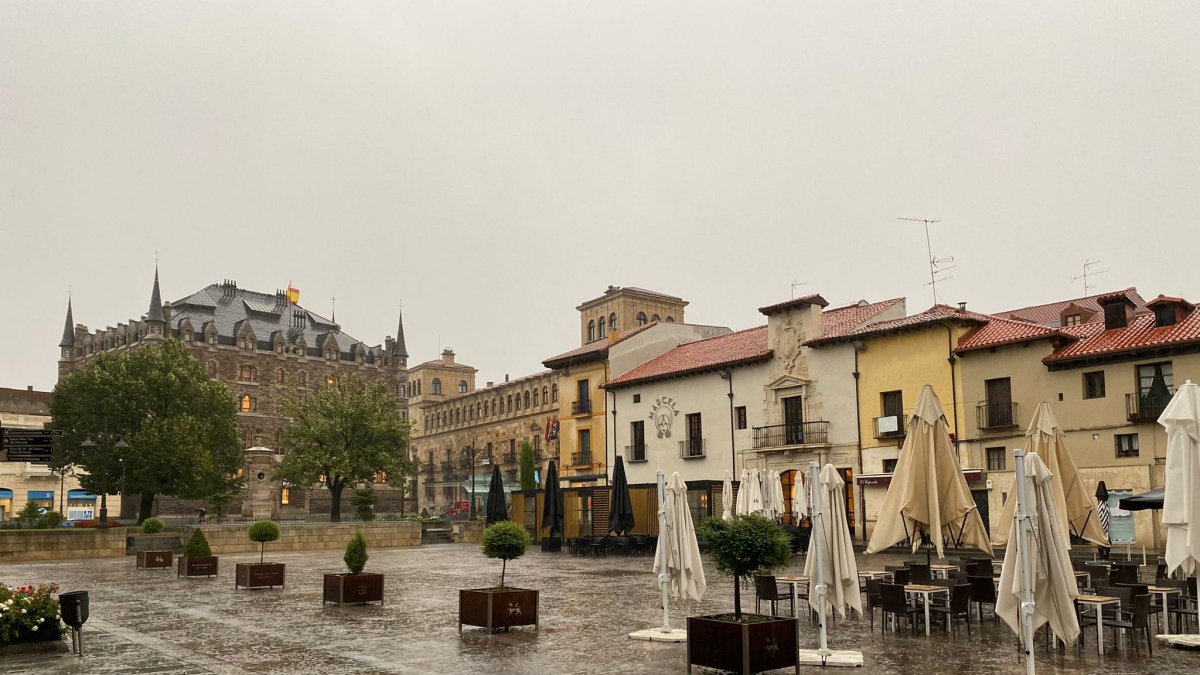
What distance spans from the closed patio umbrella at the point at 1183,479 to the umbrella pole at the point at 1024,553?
3171mm

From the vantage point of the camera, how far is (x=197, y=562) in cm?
2538

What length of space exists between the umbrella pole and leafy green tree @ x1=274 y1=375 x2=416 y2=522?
4965 cm

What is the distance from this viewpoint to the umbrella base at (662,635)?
1276 centimetres

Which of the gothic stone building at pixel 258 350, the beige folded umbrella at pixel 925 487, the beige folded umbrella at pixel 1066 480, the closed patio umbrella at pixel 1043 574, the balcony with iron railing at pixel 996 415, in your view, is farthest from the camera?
the gothic stone building at pixel 258 350

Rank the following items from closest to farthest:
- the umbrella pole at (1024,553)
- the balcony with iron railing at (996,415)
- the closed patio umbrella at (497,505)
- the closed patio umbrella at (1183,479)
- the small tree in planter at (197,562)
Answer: the umbrella pole at (1024,553) → the closed patio umbrella at (1183,479) → the small tree in planter at (197,562) → the balcony with iron railing at (996,415) → the closed patio umbrella at (497,505)

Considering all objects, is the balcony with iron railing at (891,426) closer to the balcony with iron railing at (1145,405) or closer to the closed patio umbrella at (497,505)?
the balcony with iron railing at (1145,405)

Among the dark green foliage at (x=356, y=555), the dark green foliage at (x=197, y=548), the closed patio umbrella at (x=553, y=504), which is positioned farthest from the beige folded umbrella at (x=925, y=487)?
the closed patio umbrella at (x=553, y=504)

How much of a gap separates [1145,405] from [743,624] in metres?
25.5

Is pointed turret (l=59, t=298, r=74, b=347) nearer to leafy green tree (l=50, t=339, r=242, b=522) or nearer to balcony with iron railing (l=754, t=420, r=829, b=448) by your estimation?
leafy green tree (l=50, t=339, r=242, b=522)

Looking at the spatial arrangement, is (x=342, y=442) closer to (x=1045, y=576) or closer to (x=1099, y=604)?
(x=1099, y=604)

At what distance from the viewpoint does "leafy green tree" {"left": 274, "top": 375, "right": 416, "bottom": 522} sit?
185 ft

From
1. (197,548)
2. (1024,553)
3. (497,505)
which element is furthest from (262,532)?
(1024,553)

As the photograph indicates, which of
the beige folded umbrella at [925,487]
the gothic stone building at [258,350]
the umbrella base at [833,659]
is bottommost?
the umbrella base at [833,659]

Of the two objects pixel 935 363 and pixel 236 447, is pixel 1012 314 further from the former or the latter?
pixel 236 447
